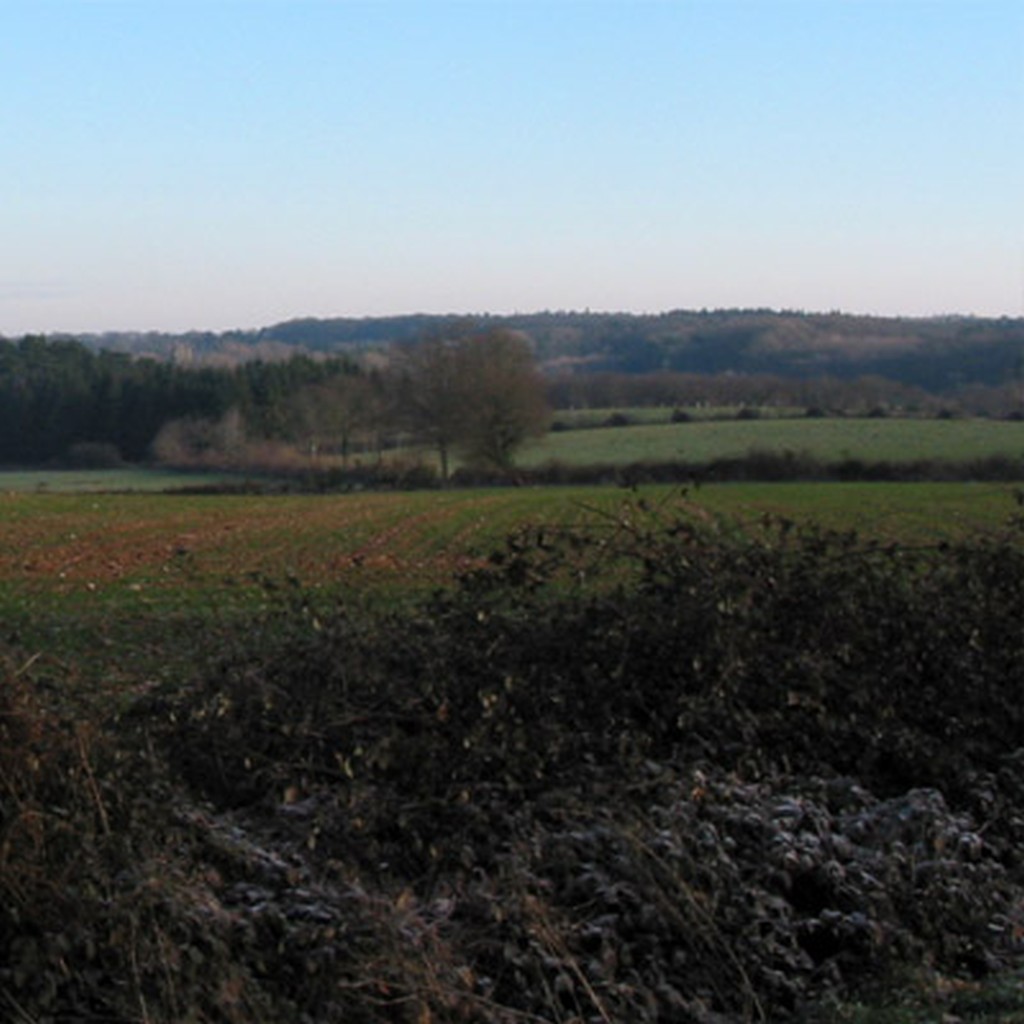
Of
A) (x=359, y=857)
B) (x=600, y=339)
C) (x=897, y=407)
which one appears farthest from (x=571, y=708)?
(x=600, y=339)

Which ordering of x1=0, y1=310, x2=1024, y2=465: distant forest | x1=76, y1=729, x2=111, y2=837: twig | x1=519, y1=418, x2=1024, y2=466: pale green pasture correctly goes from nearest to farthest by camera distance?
x1=76, y1=729, x2=111, y2=837: twig
x1=519, y1=418, x2=1024, y2=466: pale green pasture
x1=0, y1=310, x2=1024, y2=465: distant forest

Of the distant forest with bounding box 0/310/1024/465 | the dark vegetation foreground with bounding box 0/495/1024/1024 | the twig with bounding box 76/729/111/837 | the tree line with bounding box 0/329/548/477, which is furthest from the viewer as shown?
the distant forest with bounding box 0/310/1024/465

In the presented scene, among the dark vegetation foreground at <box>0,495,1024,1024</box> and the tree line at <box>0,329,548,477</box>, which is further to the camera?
the tree line at <box>0,329,548,477</box>

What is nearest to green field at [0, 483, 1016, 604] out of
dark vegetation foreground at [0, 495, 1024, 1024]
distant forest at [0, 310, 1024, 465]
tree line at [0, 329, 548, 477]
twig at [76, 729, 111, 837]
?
tree line at [0, 329, 548, 477]

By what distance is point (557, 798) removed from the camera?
20.9 ft

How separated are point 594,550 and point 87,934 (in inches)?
173

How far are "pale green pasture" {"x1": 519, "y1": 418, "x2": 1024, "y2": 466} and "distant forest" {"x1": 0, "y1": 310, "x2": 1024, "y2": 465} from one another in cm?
354

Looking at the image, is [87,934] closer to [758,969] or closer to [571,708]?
[758,969]

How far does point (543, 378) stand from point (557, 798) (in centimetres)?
6423

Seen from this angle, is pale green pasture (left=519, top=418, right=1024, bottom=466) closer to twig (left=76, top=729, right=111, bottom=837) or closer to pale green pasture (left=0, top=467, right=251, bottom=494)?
pale green pasture (left=0, top=467, right=251, bottom=494)

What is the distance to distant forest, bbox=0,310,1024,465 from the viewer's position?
252ft

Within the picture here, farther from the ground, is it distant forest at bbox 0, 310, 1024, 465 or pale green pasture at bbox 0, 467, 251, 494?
distant forest at bbox 0, 310, 1024, 465

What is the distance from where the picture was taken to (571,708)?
724 centimetres

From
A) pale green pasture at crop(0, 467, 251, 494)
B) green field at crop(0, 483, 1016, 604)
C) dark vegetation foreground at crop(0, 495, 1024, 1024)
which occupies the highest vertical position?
dark vegetation foreground at crop(0, 495, 1024, 1024)
